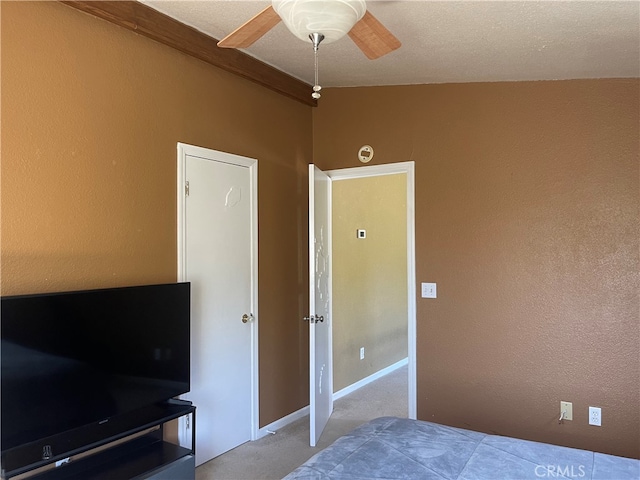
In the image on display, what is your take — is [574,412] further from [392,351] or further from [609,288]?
[392,351]

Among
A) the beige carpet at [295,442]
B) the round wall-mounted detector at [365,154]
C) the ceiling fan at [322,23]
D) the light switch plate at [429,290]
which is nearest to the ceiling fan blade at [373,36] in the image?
the ceiling fan at [322,23]

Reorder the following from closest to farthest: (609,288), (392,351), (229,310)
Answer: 1. (609,288)
2. (229,310)
3. (392,351)

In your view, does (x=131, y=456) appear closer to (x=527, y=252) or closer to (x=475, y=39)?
Answer: (x=527, y=252)

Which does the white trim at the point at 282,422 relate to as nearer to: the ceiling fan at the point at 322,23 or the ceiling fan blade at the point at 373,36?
the ceiling fan at the point at 322,23

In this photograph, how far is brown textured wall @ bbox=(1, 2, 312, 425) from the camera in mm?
2139

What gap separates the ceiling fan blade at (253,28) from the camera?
1714 millimetres

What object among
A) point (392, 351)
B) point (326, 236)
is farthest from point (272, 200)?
point (392, 351)

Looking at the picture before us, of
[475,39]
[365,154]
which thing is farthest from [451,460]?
[365,154]

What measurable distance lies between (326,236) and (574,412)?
7.17 feet

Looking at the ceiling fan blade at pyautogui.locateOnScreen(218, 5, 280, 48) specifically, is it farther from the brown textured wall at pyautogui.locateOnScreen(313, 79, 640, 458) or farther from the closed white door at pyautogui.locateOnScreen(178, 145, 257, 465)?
the brown textured wall at pyautogui.locateOnScreen(313, 79, 640, 458)

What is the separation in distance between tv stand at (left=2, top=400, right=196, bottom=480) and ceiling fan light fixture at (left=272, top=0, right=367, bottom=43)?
203 cm

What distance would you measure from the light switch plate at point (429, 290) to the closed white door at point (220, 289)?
1281 millimetres

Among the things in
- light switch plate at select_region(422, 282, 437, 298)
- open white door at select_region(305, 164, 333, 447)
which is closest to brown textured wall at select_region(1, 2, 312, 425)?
open white door at select_region(305, 164, 333, 447)

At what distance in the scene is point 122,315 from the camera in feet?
7.77
